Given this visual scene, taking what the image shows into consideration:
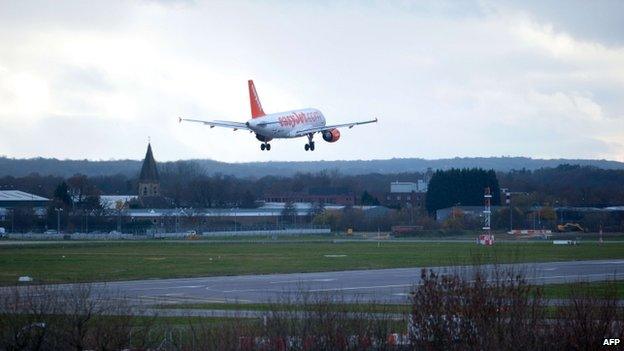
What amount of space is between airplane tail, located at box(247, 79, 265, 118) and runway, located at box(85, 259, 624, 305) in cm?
2226

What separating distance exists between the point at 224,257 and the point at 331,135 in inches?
530

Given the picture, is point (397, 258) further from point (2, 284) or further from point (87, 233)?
point (87, 233)

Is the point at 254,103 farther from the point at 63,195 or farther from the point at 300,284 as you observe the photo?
the point at 63,195

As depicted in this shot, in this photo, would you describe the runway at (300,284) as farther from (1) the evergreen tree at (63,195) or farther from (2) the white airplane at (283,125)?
(1) the evergreen tree at (63,195)

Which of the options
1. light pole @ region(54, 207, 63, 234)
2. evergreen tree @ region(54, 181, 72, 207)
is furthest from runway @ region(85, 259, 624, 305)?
evergreen tree @ region(54, 181, 72, 207)

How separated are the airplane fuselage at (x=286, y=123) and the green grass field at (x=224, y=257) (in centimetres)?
1008

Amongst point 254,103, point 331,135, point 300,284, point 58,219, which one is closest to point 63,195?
→ point 58,219

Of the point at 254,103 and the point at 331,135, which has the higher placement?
the point at 254,103

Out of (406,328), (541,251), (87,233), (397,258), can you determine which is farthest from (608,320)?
(87,233)

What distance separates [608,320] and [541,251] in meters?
66.6

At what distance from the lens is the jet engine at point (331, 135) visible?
8725 centimetres

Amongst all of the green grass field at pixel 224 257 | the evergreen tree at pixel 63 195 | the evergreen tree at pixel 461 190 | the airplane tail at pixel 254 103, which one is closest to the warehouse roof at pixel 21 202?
the evergreen tree at pixel 63 195

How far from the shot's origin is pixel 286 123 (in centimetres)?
8544

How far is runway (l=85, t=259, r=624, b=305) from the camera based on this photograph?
50.7m
